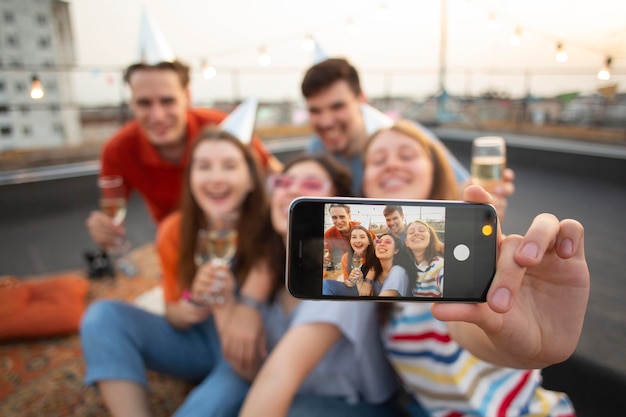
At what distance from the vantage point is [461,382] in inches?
36.7

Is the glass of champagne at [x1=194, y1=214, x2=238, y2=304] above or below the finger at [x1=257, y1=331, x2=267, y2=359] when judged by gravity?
above

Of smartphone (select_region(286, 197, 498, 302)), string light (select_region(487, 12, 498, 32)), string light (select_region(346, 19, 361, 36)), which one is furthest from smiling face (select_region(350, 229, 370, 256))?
string light (select_region(346, 19, 361, 36))

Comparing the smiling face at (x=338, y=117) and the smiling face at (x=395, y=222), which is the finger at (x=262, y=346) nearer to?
the smiling face at (x=395, y=222)

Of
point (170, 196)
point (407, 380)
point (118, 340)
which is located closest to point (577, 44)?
point (407, 380)

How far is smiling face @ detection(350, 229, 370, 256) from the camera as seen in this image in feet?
1.85

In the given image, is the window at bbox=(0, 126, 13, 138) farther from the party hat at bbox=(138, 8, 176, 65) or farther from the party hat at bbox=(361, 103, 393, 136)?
the party hat at bbox=(361, 103, 393, 136)

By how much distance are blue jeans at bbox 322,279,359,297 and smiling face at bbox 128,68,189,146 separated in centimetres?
178

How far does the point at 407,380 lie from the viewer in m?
1.05

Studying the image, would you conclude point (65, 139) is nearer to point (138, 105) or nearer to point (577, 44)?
point (138, 105)

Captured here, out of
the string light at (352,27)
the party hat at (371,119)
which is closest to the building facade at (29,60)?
the string light at (352,27)

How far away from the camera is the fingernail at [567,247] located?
57cm

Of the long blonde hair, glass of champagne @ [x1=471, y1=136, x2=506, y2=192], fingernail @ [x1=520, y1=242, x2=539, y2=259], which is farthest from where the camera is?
glass of champagne @ [x1=471, y1=136, x2=506, y2=192]

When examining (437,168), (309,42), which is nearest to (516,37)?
(437,168)

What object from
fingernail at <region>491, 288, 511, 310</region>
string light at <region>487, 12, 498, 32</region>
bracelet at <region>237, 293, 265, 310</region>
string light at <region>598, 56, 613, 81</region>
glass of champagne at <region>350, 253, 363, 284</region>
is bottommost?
bracelet at <region>237, 293, 265, 310</region>
